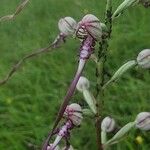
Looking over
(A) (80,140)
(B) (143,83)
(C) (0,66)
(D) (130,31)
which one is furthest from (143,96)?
(C) (0,66)

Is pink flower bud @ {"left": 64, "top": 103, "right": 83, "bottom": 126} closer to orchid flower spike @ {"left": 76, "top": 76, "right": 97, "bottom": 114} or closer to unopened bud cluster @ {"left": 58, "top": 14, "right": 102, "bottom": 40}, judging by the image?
orchid flower spike @ {"left": 76, "top": 76, "right": 97, "bottom": 114}

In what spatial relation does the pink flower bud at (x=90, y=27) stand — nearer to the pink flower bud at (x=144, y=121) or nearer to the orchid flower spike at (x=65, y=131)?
the orchid flower spike at (x=65, y=131)

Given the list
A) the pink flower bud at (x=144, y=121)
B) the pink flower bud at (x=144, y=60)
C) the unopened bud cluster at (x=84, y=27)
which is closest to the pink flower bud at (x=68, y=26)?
the unopened bud cluster at (x=84, y=27)

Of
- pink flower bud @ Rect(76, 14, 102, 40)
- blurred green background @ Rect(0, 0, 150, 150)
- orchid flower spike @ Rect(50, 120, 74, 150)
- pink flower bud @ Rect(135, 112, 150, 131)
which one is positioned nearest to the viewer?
pink flower bud @ Rect(76, 14, 102, 40)

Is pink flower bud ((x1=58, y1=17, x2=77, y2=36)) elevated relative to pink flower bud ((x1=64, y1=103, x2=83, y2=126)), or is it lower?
elevated

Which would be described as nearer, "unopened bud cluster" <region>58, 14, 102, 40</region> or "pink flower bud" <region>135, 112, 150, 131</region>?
"unopened bud cluster" <region>58, 14, 102, 40</region>

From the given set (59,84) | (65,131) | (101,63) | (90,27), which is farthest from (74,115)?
(59,84)

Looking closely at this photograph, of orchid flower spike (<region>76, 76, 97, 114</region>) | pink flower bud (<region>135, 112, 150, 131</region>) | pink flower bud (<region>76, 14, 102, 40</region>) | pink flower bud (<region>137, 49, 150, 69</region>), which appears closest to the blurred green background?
orchid flower spike (<region>76, 76, 97, 114</region>)

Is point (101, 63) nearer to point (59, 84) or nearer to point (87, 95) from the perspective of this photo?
point (87, 95)
